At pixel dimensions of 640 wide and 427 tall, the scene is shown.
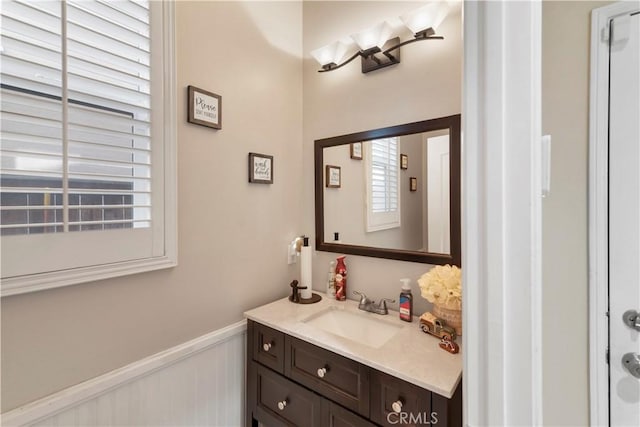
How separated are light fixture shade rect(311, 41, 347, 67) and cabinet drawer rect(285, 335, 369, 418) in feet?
4.84

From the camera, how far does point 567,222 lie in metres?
0.91

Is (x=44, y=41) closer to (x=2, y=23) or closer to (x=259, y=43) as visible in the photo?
(x=2, y=23)

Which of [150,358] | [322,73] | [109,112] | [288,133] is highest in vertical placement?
[322,73]

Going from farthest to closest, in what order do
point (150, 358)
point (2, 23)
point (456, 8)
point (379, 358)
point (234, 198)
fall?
point (234, 198)
point (456, 8)
point (150, 358)
point (379, 358)
point (2, 23)

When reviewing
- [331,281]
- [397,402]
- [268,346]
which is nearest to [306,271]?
[331,281]

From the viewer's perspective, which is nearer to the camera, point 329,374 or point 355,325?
point 329,374

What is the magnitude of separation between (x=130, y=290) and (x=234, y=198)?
59 cm

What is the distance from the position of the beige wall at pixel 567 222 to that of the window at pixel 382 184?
0.66 meters

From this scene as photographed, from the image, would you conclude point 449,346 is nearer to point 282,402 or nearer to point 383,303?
point 383,303

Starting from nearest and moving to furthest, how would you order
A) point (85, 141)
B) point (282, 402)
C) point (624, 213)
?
point (624, 213)
point (85, 141)
point (282, 402)

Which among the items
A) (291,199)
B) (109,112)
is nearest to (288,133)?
(291,199)

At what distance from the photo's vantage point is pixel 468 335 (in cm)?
50

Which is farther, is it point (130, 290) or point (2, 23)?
point (130, 290)

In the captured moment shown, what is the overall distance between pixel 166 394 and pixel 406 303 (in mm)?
1117
